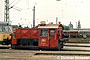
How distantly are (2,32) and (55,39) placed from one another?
19.1 ft

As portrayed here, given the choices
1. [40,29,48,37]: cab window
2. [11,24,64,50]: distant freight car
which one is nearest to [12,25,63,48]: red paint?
[11,24,64,50]: distant freight car

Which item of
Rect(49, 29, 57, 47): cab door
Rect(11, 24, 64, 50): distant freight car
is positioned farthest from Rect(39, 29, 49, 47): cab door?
Rect(49, 29, 57, 47): cab door

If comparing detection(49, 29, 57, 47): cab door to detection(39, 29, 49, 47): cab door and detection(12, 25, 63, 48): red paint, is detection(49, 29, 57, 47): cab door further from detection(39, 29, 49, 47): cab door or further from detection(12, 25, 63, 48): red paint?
detection(39, 29, 49, 47): cab door

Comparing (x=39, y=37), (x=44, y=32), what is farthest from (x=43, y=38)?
(x=44, y=32)

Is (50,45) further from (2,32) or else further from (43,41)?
(2,32)

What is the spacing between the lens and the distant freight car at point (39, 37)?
14.6 metres

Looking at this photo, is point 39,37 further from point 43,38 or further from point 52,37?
point 52,37

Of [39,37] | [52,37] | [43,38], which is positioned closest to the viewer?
[52,37]

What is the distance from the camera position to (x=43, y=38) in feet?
48.4

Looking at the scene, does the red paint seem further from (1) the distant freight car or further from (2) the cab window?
(2) the cab window

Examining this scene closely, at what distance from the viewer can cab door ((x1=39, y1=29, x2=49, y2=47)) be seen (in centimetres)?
1469

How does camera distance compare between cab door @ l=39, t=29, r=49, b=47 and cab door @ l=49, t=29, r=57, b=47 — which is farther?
cab door @ l=39, t=29, r=49, b=47

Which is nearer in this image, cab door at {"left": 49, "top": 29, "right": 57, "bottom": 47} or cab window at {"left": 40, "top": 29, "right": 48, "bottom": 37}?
cab door at {"left": 49, "top": 29, "right": 57, "bottom": 47}

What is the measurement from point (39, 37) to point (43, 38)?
17.2 inches
